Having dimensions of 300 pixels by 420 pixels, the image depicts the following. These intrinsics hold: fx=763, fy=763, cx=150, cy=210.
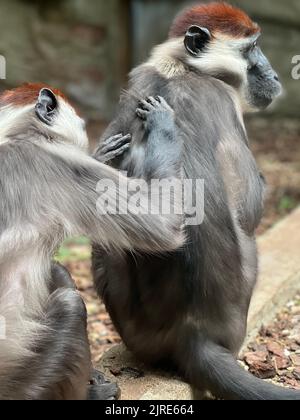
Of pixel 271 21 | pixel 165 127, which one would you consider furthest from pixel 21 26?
pixel 165 127

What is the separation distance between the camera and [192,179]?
3.65 metres

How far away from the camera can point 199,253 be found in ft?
12.0

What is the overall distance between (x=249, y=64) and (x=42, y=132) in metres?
1.50

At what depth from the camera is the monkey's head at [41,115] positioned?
3451mm

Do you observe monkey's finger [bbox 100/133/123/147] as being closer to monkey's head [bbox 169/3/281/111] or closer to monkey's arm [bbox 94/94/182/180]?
monkey's arm [bbox 94/94/182/180]

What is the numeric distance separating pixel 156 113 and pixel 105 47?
6893mm

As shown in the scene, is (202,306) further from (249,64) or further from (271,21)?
(271,21)

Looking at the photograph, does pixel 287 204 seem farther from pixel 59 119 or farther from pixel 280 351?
pixel 59 119

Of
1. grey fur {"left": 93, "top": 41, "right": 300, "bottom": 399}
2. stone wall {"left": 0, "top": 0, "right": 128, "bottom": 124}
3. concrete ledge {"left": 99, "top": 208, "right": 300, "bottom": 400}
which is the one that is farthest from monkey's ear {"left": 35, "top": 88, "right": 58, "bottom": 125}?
stone wall {"left": 0, "top": 0, "right": 128, "bottom": 124}

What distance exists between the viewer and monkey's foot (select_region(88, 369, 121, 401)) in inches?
141

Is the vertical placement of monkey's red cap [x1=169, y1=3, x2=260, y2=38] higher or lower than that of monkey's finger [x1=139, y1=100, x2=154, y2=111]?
higher

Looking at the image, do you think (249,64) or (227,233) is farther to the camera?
(249,64)

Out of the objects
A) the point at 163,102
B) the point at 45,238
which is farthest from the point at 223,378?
the point at 163,102

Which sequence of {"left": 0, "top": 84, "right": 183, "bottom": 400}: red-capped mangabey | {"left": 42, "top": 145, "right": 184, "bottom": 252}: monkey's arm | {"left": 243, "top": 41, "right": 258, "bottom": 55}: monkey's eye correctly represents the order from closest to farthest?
{"left": 0, "top": 84, "right": 183, "bottom": 400}: red-capped mangabey, {"left": 42, "top": 145, "right": 184, "bottom": 252}: monkey's arm, {"left": 243, "top": 41, "right": 258, "bottom": 55}: monkey's eye
